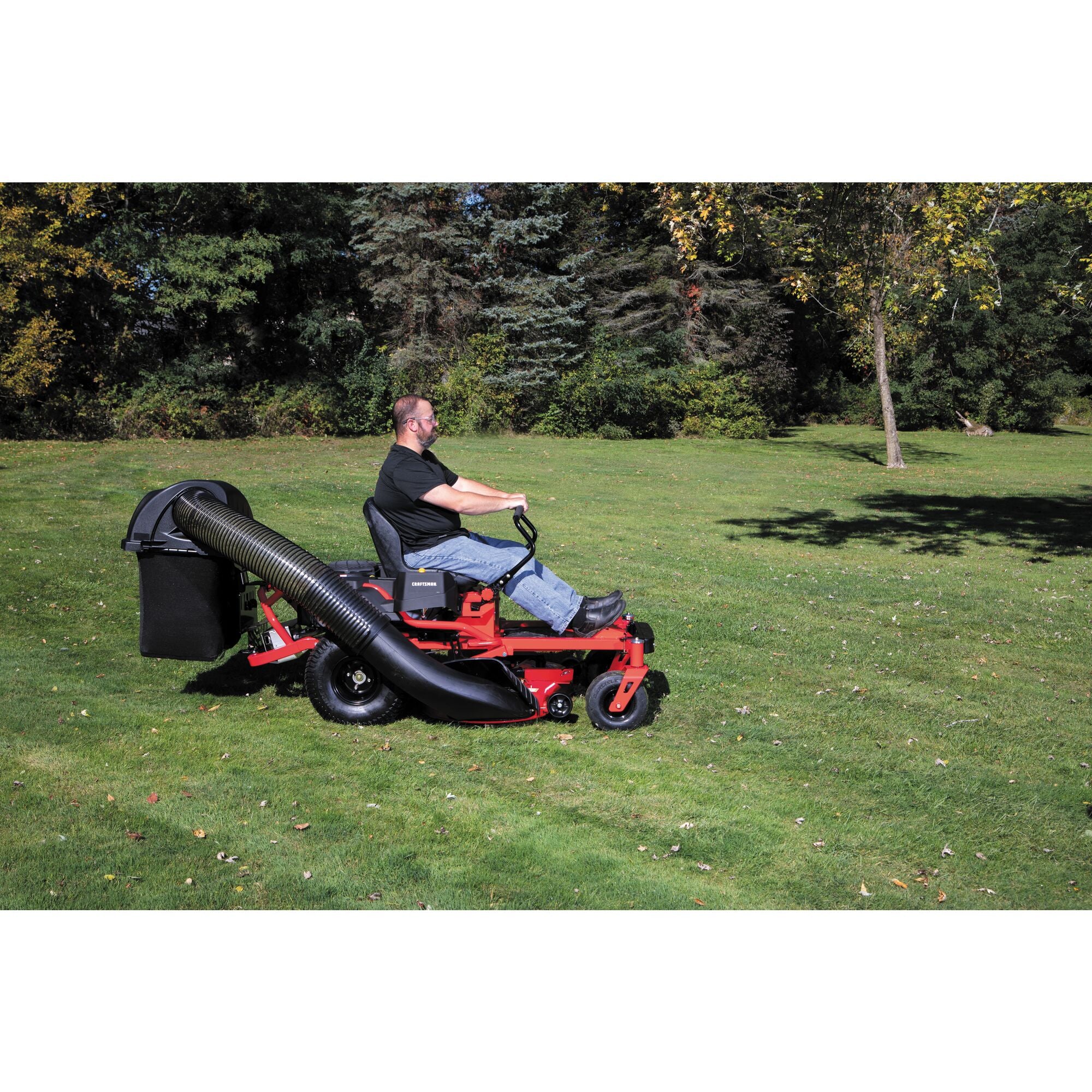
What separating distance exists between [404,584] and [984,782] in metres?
3.32

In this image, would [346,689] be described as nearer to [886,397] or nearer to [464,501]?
[464,501]

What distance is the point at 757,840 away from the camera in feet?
15.4

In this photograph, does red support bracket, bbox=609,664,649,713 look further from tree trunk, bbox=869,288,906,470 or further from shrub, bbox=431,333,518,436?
shrub, bbox=431,333,518,436

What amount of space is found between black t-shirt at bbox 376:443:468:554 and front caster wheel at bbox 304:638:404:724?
73 centimetres

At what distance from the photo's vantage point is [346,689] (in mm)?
5965

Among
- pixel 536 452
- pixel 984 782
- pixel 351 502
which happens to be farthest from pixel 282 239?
pixel 984 782

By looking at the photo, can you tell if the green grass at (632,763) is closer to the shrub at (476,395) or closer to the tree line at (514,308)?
the tree line at (514,308)

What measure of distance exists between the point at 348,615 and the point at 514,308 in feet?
82.3

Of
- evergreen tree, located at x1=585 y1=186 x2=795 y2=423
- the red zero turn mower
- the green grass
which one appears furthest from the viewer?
evergreen tree, located at x1=585 y1=186 x2=795 y2=423

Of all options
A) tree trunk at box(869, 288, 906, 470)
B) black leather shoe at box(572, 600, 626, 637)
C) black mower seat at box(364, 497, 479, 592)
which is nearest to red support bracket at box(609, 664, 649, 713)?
black leather shoe at box(572, 600, 626, 637)

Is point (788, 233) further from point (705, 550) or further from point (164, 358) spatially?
point (164, 358)

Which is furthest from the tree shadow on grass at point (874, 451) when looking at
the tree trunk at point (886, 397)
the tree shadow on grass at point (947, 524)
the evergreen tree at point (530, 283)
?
the evergreen tree at point (530, 283)

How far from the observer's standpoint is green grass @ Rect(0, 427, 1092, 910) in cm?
429

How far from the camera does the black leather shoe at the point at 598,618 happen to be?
6.01 meters
